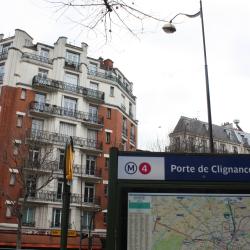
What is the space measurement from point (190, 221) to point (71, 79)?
143ft

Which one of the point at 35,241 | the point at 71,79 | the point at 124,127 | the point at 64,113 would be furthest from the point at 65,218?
the point at 124,127

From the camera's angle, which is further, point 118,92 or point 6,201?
point 118,92

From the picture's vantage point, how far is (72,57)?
47.6 meters

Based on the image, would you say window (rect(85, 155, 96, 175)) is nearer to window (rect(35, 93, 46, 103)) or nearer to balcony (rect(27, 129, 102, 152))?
balcony (rect(27, 129, 102, 152))

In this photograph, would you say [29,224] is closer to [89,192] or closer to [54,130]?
[89,192]

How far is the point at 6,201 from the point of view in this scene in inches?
1475

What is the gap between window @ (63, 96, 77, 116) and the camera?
1743 inches

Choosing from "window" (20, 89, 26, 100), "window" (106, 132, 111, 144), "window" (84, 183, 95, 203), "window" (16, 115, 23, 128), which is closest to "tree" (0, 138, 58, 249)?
"window" (16, 115, 23, 128)

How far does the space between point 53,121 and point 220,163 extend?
4004cm

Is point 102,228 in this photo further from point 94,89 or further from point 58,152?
point 94,89

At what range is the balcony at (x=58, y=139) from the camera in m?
40.7

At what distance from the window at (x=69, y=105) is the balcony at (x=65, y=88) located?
2.98 ft

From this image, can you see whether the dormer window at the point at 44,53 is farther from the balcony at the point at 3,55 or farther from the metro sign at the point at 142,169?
the metro sign at the point at 142,169

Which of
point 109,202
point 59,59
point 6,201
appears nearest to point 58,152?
point 6,201
